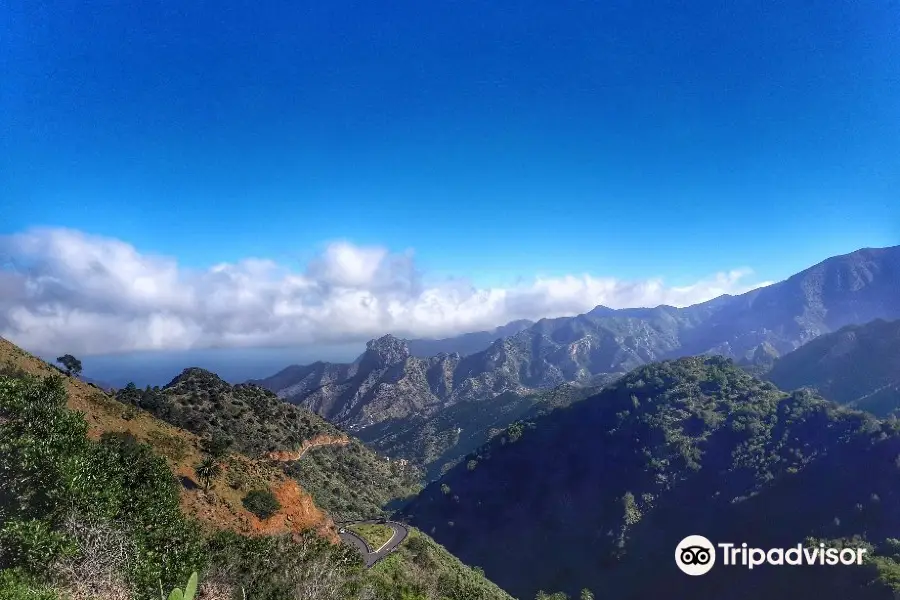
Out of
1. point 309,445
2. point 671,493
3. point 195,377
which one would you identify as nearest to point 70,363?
point 195,377

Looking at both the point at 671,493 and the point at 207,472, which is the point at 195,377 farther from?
the point at 671,493

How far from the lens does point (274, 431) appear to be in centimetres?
10438

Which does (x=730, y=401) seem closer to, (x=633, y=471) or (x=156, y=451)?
(x=633, y=471)

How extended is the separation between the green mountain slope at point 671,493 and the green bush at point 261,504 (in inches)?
2934

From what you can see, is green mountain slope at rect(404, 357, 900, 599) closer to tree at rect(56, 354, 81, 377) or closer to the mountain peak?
the mountain peak

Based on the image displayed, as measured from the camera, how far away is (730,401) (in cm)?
15112

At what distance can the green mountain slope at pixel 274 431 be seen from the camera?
283ft

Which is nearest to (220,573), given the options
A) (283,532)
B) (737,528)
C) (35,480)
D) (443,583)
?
(35,480)

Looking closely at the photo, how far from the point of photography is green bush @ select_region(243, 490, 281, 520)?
5359cm

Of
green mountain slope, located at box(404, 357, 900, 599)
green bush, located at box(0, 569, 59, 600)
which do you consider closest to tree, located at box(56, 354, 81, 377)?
green bush, located at box(0, 569, 59, 600)

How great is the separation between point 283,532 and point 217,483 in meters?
10.0

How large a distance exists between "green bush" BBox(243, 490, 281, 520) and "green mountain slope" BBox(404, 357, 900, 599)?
74512mm

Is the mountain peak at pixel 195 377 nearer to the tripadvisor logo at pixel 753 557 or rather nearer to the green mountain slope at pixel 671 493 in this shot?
the green mountain slope at pixel 671 493

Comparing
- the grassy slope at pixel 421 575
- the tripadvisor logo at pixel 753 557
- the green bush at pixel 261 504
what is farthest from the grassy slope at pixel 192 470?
the tripadvisor logo at pixel 753 557
